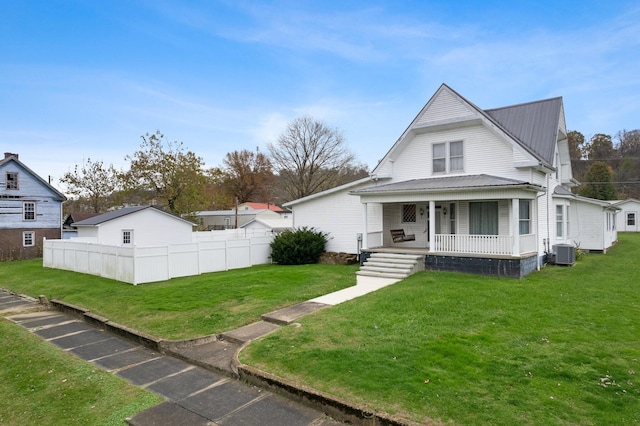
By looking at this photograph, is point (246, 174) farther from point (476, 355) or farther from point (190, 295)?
point (476, 355)

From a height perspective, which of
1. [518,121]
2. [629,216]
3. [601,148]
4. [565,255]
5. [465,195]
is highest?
[601,148]

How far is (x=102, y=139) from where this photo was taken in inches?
1054

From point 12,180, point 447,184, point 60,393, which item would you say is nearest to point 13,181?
point 12,180

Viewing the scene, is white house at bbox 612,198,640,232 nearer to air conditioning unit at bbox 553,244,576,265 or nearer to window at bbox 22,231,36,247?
air conditioning unit at bbox 553,244,576,265

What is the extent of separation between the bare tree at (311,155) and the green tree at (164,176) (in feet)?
46.0

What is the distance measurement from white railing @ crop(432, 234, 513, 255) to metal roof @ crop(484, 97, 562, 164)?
4.53 metres

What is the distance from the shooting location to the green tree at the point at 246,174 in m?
68.6

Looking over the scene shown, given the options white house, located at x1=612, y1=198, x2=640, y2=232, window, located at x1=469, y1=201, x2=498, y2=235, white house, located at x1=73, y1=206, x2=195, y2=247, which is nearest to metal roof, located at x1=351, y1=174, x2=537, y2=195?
window, located at x1=469, y1=201, x2=498, y2=235

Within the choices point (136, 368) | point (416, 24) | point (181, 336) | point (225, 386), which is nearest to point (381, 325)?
point (225, 386)

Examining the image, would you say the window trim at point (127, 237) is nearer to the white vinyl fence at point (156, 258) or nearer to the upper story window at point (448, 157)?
the white vinyl fence at point (156, 258)

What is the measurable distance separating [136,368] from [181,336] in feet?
3.85

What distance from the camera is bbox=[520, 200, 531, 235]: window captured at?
14.5 m

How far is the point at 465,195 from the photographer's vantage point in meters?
13.6

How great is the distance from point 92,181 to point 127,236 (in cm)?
2202
